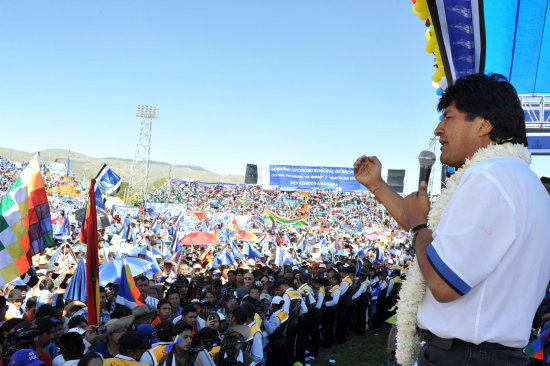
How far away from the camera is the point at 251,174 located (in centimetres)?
3528

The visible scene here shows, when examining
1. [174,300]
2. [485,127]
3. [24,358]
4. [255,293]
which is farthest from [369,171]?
[255,293]

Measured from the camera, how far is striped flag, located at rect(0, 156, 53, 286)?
5.70 m

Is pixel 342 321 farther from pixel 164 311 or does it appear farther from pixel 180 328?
pixel 180 328

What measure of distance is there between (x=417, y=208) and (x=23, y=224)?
608 cm

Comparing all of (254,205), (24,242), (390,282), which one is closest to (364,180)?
(24,242)

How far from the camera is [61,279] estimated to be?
7996 mm

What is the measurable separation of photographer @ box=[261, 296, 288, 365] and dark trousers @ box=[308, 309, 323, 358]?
1.67 metres

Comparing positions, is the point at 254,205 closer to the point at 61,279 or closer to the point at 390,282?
the point at 390,282

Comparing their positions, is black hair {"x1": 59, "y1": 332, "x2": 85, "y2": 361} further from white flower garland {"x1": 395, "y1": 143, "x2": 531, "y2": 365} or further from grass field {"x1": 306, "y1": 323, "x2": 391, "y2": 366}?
grass field {"x1": 306, "y1": 323, "x2": 391, "y2": 366}

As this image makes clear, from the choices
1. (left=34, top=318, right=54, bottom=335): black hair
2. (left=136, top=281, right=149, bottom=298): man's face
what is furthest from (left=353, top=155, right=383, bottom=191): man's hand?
(left=136, top=281, right=149, bottom=298): man's face

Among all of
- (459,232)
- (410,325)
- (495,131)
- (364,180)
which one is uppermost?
(495,131)

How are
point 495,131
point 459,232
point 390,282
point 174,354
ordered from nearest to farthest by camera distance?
point 459,232 → point 495,131 → point 174,354 → point 390,282

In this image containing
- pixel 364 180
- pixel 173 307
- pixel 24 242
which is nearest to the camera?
pixel 364 180

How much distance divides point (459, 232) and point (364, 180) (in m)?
0.62
